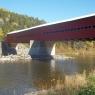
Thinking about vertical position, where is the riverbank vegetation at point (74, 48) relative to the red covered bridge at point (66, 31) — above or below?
below

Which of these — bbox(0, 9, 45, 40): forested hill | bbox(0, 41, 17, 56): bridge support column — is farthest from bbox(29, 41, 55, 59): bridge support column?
bbox(0, 9, 45, 40): forested hill

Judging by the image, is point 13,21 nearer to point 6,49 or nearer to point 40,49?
point 6,49

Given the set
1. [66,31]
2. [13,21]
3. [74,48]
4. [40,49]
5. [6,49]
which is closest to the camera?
[66,31]

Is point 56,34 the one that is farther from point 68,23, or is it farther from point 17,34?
point 17,34

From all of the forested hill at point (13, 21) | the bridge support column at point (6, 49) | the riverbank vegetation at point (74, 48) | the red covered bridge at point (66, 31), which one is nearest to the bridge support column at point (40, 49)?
the red covered bridge at point (66, 31)

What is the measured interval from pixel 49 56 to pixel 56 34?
47.7 feet

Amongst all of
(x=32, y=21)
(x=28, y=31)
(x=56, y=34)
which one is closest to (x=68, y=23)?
(x=56, y=34)

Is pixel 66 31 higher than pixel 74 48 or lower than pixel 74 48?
higher

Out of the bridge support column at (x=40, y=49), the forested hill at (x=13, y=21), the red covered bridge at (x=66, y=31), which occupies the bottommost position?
the bridge support column at (x=40, y=49)

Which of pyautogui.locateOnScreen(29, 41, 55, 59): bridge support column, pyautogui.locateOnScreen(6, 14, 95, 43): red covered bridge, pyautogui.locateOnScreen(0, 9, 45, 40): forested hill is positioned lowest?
pyautogui.locateOnScreen(29, 41, 55, 59): bridge support column

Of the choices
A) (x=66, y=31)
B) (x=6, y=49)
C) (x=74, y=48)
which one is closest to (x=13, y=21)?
(x=74, y=48)

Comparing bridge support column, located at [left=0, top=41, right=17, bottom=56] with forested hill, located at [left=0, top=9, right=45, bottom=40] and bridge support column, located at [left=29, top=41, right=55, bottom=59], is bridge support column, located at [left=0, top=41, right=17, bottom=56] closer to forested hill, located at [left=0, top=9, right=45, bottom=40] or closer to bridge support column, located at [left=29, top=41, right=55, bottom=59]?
bridge support column, located at [left=29, top=41, right=55, bottom=59]

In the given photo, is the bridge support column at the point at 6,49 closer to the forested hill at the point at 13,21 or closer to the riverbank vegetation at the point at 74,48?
the forested hill at the point at 13,21

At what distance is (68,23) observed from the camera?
44406 mm
